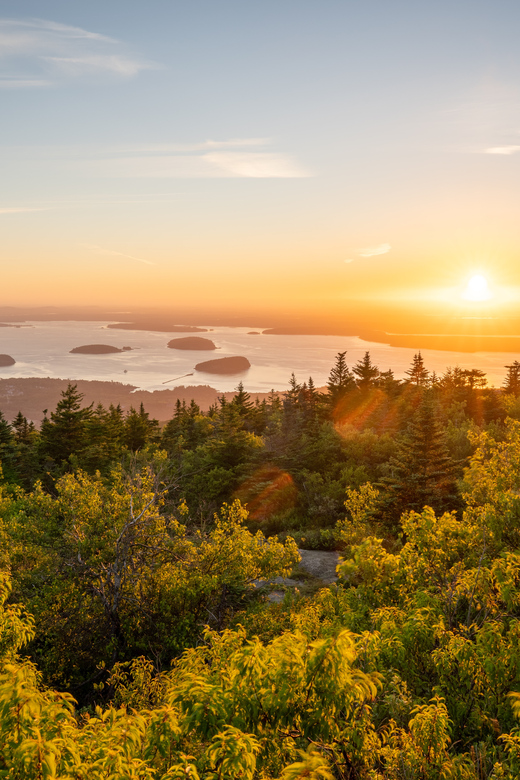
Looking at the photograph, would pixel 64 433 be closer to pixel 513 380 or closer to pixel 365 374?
pixel 365 374

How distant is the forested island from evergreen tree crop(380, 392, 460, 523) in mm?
134

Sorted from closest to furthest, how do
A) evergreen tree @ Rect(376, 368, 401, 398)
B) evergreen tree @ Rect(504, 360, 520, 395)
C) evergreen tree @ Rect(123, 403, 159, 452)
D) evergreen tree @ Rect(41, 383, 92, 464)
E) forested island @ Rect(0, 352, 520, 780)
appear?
forested island @ Rect(0, 352, 520, 780)
evergreen tree @ Rect(41, 383, 92, 464)
evergreen tree @ Rect(504, 360, 520, 395)
evergreen tree @ Rect(123, 403, 159, 452)
evergreen tree @ Rect(376, 368, 401, 398)

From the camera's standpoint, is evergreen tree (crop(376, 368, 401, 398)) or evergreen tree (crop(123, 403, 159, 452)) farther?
evergreen tree (crop(376, 368, 401, 398))

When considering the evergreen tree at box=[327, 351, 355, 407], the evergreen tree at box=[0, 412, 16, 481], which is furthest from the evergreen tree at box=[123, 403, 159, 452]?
the evergreen tree at box=[327, 351, 355, 407]

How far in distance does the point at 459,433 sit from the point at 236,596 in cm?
2591

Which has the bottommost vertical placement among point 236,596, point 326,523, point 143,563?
point 326,523

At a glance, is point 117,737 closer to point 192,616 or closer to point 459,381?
point 192,616

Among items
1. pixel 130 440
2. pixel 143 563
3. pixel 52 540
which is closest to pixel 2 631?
pixel 143 563

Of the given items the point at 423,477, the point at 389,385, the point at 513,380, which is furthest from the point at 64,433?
the point at 513,380

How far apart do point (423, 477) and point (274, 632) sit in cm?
1595

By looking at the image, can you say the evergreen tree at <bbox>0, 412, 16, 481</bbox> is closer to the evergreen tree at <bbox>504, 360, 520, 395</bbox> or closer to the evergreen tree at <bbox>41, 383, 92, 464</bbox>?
the evergreen tree at <bbox>41, 383, 92, 464</bbox>

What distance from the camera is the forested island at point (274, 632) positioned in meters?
4.71

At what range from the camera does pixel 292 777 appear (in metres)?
3.81

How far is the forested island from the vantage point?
471cm
